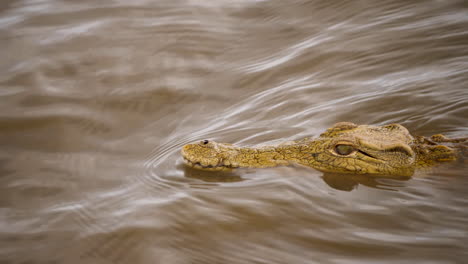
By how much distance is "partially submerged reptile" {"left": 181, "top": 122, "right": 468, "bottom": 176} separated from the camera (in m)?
3.51

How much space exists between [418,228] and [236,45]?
15.0 ft

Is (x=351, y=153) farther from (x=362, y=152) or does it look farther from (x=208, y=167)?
(x=208, y=167)

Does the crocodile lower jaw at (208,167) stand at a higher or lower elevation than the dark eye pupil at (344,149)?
lower

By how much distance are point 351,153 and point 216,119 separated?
1.96 meters

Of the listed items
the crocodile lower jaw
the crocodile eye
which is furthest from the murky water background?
the crocodile eye

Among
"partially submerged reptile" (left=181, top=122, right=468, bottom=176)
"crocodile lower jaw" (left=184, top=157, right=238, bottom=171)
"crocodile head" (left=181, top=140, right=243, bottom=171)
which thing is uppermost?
"partially submerged reptile" (left=181, top=122, right=468, bottom=176)

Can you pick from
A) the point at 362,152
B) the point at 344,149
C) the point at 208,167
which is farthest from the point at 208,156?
the point at 362,152

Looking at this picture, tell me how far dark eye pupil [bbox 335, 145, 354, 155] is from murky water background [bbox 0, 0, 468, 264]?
10.8 inches

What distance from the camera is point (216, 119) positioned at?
4.97m

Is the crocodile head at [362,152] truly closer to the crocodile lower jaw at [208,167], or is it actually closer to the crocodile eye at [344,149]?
the crocodile eye at [344,149]

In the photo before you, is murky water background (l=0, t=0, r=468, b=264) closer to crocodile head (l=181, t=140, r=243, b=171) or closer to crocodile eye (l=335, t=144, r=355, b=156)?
crocodile head (l=181, t=140, r=243, b=171)

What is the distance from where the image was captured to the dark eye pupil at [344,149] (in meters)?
3.52

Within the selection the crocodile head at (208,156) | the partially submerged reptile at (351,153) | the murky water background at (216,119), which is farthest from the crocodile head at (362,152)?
the crocodile head at (208,156)

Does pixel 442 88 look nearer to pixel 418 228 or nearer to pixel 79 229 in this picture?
pixel 418 228
